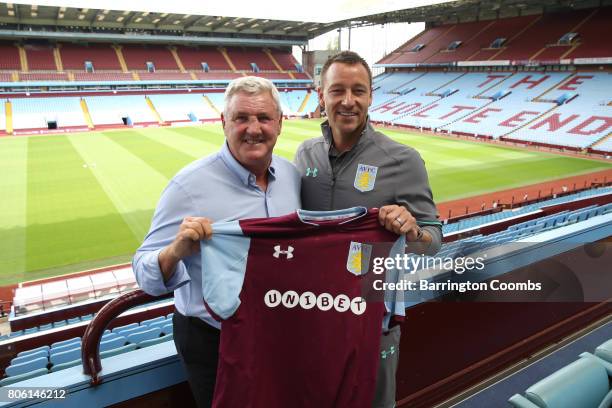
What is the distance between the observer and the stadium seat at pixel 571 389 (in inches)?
92.0

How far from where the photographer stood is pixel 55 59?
4175cm

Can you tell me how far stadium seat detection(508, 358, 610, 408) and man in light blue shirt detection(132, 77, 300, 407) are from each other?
67.1 inches

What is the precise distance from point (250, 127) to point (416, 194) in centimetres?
95

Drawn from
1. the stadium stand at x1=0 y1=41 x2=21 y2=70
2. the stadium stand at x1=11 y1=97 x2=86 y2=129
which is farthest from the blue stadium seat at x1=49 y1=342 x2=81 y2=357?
the stadium stand at x1=0 y1=41 x2=21 y2=70

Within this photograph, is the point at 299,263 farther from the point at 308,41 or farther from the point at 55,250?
the point at 308,41

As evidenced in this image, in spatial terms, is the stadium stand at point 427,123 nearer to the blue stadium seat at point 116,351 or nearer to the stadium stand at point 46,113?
the blue stadium seat at point 116,351

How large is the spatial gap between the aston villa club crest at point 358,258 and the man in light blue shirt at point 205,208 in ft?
1.39

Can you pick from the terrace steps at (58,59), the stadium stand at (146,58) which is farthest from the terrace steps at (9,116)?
the stadium stand at (146,58)

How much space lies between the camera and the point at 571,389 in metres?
2.41

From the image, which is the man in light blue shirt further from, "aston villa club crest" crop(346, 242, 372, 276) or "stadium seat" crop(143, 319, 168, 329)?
"stadium seat" crop(143, 319, 168, 329)

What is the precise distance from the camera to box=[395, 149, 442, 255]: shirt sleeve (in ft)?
7.55

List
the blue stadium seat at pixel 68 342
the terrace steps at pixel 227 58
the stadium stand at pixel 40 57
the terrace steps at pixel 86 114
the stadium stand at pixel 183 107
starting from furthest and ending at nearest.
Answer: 1. the terrace steps at pixel 227 58
2. the stadium stand at pixel 40 57
3. the stadium stand at pixel 183 107
4. the terrace steps at pixel 86 114
5. the blue stadium seat at pixel 68 342

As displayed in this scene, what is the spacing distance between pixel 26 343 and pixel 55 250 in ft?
25.0

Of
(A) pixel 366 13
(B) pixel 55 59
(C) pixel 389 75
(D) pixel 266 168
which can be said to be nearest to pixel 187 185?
(D) pixel 266 168
